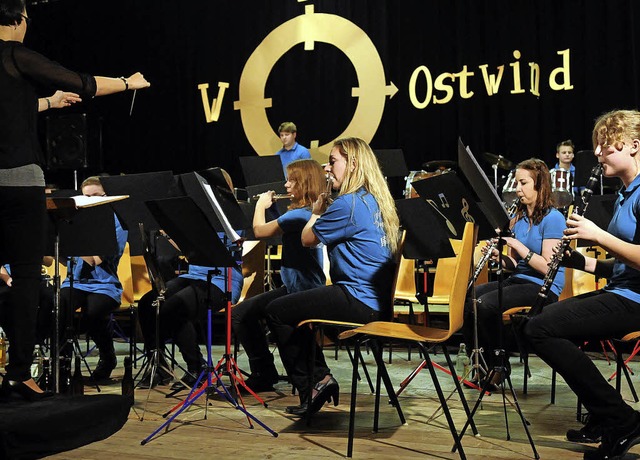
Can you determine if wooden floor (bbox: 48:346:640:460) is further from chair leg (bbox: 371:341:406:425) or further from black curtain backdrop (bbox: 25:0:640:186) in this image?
black curtain backdrop (bbox: 25:0:640:186)

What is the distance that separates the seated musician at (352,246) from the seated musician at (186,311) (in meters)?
0.99

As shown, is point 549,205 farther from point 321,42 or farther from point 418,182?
point 321,42

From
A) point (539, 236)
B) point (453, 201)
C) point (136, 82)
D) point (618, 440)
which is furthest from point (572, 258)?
point (136, 82)

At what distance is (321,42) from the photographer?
10500mm

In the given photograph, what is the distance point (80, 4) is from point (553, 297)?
9527 millimetres

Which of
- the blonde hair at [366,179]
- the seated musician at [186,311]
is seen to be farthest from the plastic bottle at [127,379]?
the blonde hair at [366,179]

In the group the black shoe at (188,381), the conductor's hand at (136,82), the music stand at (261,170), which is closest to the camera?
the conductor's hand at (136,82)

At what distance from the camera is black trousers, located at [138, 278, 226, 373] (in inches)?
200

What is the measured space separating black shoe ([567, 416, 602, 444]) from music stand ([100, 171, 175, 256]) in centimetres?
274

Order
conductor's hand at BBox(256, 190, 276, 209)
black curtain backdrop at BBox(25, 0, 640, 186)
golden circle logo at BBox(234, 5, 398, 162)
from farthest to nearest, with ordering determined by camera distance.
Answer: golden circle logo at BBox(234, 5, 398, 162)
black curtain backdrop at BBox(25, 0, 640, 186)
conductor's hand at BBox(256, 190, 276, 209)

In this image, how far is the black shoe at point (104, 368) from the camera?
5675 mm

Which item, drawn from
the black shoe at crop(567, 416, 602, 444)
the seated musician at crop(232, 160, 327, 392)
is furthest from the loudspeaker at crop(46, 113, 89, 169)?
the black shoe at crop(567, 416, 602, 444)

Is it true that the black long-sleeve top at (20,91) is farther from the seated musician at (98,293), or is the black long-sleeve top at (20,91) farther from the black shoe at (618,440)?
the seated musician at (98,293)

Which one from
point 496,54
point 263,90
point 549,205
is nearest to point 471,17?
point 496,54
